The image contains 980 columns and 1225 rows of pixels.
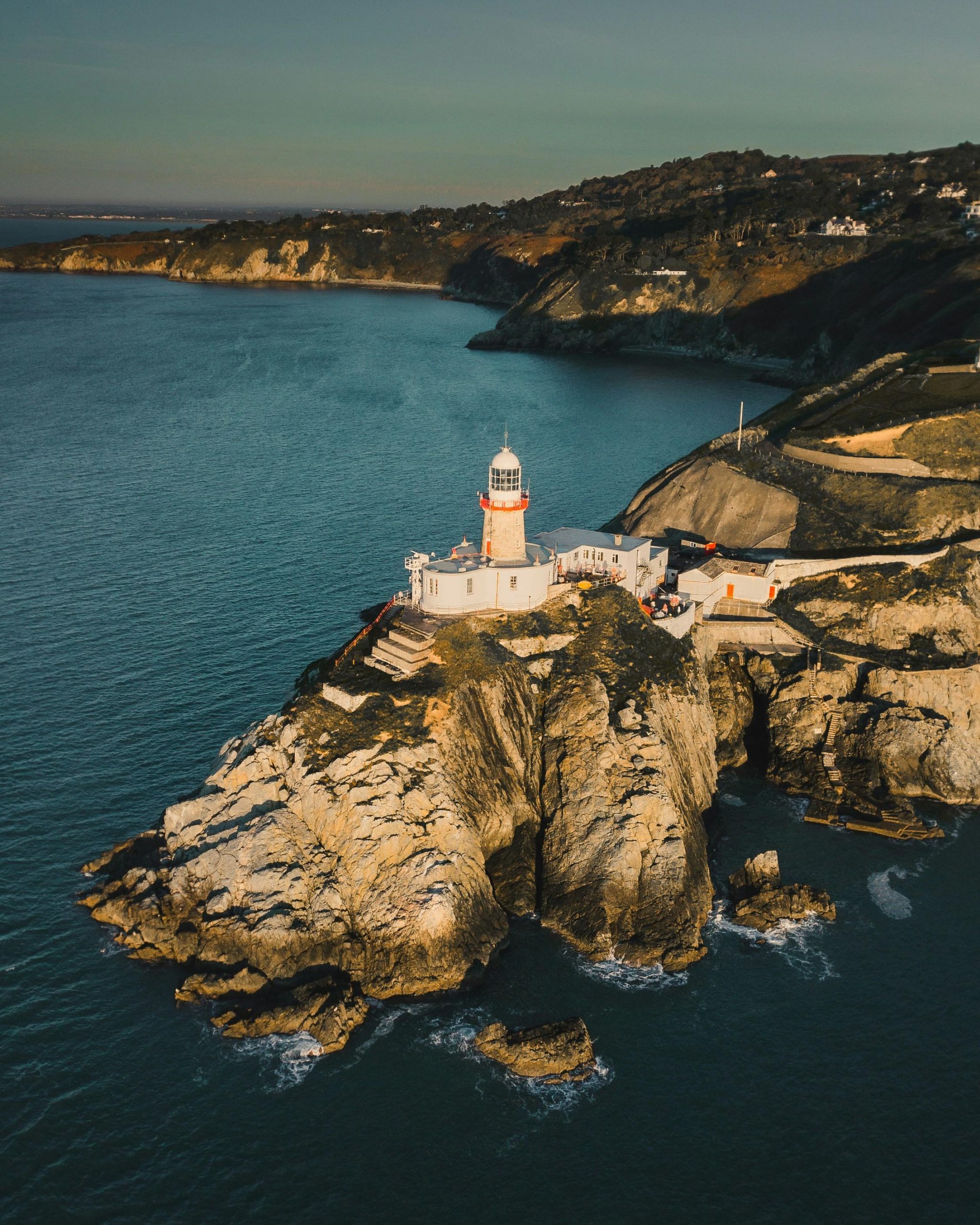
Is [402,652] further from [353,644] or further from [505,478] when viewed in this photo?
[505,478]

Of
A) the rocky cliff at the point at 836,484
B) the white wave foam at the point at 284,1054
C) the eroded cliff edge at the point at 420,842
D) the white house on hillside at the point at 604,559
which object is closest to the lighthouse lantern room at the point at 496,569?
the eroded cliff edge at the point at 420,842

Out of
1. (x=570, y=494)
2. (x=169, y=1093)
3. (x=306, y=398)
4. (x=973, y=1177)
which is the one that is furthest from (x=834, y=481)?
(x=306, y=398)

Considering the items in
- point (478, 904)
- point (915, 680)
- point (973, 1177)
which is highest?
point (915, 680)

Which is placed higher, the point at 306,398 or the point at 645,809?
the point at 306,398

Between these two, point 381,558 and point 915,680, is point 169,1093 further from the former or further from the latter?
point 381,558

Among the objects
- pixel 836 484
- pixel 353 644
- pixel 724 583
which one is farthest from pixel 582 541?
pixel 836 484

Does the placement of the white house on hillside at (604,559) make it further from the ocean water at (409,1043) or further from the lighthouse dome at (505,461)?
the ocean water at (409,1043)
